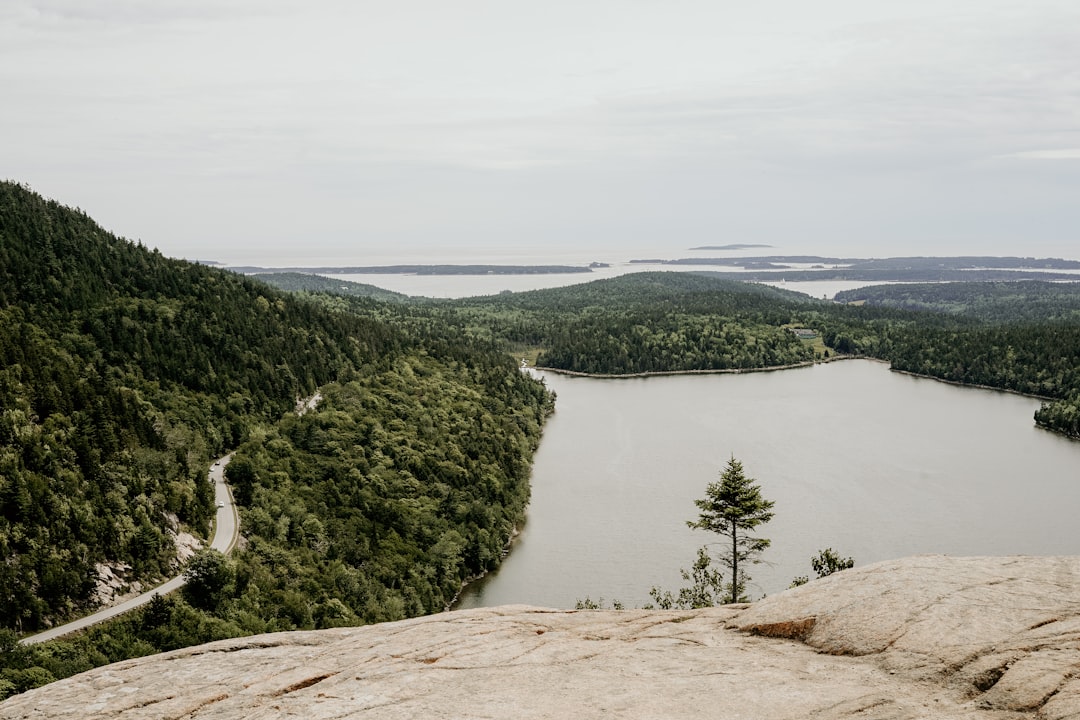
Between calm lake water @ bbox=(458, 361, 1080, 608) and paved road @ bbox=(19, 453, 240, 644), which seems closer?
paved road @ bbox=(19, 453, 240, 644)

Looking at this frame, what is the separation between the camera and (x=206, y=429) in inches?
3349

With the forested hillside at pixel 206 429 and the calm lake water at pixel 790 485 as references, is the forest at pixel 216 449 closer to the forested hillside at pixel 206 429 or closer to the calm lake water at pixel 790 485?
the forested hillside at pixel 206 429

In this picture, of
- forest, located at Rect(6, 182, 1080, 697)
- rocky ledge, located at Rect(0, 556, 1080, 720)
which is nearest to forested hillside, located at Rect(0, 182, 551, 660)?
forest, located at Rect(6, 182, 1080, 697)

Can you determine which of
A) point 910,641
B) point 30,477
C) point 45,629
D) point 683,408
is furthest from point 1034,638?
point 683,408

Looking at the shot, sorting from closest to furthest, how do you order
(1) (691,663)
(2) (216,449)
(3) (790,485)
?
(1) (691,663) < (2) (216,449) < (3) (790,485)

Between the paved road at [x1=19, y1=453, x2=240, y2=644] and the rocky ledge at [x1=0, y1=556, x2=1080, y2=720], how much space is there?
1307 inches

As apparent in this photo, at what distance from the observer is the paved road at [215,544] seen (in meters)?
45.4

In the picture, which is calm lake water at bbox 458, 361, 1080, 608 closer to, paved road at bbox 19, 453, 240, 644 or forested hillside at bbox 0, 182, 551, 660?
forested hillside at bbox 0, 182, 551, 660

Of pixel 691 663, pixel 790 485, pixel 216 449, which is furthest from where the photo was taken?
pixel 790 485

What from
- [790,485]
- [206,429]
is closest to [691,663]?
[206,429]

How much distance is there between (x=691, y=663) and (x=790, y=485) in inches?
3629

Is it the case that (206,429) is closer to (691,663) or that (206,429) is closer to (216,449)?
(216,449)

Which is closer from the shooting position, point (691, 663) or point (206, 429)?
point (691, 663)

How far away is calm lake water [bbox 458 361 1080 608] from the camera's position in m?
77.1
